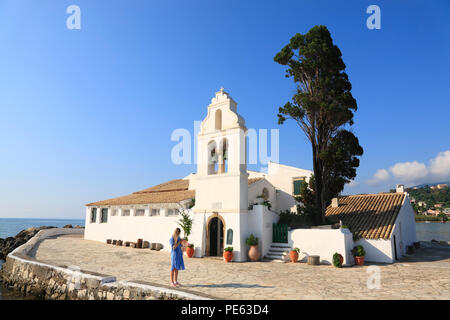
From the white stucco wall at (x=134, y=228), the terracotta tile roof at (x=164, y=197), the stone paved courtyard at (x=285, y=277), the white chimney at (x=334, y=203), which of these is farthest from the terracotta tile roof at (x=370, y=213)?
the white stucco wall at (x=134, y=228)

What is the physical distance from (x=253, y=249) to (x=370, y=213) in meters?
8.80

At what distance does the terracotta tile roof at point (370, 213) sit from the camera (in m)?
15.4

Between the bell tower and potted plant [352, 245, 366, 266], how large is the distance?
20.6 feet

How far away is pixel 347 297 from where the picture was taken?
7.60m

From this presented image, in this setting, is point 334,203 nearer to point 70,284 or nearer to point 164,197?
point 164,197

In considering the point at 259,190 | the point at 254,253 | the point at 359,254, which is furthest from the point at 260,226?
the point at 259,190

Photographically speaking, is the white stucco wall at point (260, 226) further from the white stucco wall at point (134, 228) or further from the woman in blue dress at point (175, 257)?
the woman in blue dress at point (175, 257)

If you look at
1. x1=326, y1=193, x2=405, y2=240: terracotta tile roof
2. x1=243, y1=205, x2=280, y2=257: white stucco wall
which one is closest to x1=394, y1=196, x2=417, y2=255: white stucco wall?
x1=326, y1=193, x2=405, y2=240: terracotta tile roof

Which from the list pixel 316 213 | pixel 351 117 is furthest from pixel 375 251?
pixel 351 117

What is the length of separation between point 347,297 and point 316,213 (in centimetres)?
987

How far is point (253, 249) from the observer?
14820mm
